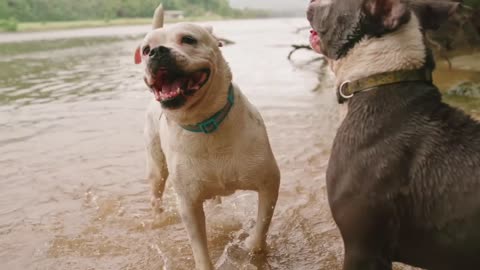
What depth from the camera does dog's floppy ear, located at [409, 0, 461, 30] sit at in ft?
10.2

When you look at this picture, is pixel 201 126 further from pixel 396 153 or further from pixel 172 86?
pixel 396 153

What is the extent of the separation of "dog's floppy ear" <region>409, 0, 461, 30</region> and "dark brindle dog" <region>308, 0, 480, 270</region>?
0.02 m

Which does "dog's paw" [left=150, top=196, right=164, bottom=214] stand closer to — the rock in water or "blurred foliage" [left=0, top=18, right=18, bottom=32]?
the rock in water

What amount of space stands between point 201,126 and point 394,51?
151 cm

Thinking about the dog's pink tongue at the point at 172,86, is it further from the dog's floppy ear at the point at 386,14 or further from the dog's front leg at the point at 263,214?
the dog's floppy ear at the point at 386,14

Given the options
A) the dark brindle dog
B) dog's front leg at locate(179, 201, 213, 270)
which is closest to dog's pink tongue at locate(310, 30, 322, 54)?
the dark brindle dog

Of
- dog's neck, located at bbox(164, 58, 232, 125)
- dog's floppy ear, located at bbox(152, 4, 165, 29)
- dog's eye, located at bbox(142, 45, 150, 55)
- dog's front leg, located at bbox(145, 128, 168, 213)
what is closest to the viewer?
dog's neck, located at bbox(164, 58, 232, 125)

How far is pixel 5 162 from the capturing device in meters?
7.53

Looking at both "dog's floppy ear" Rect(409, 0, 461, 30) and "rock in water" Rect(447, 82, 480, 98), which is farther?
"rock in water" Rect(447, 82, 480, 98)

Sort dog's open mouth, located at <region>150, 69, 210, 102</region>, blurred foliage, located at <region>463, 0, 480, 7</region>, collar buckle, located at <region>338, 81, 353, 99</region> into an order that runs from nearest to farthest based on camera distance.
A: collar buckle, located at <region>338, 81, 353, 99</region>
dog's open mouth, located at <region>150, 69, 210, 102</region>
blurred foliage, located at <region>463, 0, 480, 7</region>

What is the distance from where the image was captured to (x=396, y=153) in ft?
9.34

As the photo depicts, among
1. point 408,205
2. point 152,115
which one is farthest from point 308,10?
point 152,115

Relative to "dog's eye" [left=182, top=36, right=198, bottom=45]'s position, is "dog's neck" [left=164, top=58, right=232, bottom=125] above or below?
below

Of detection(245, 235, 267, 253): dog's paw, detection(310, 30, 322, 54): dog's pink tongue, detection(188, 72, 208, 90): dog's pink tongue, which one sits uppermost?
detection(310, 30, 322, 54): dog's pink tongue
